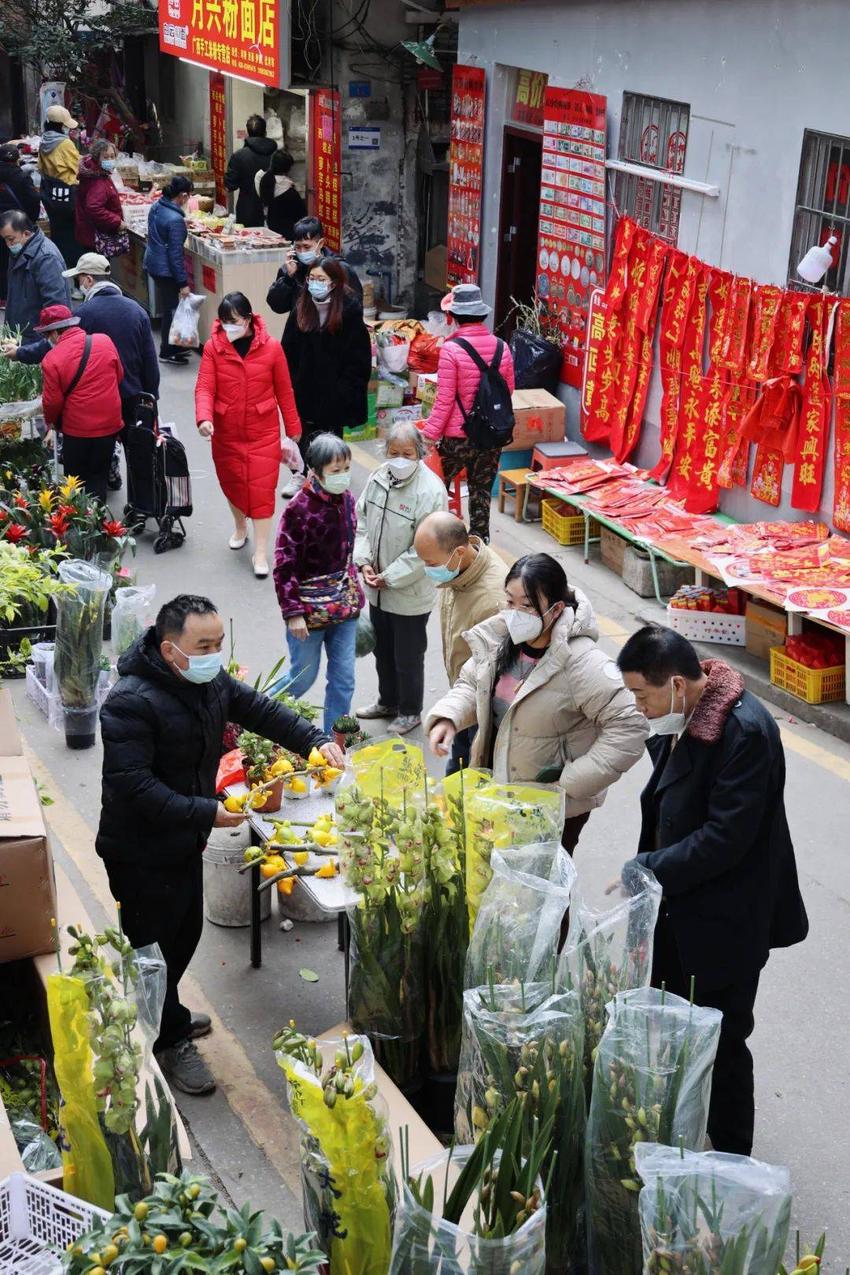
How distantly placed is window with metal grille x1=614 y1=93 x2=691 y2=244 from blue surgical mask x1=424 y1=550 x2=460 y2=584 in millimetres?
5020

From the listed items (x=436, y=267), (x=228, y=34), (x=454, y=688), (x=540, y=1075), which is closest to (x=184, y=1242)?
(x=540, y=1075)

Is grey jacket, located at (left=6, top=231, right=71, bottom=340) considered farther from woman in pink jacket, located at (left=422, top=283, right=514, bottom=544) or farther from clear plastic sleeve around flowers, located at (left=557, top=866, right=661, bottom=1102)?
clear plastic sleeve around flowers, located at (left=557, top=866, right=661, bottom=1102)

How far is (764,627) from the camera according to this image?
843 cm

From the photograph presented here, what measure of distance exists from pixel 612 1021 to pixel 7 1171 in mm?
1560

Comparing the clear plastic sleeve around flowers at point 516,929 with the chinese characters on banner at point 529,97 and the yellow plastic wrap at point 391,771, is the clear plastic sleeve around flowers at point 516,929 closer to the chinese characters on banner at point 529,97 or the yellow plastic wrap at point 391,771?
the yellow plastic wrap at point 391,771

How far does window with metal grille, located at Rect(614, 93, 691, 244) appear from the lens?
9961 millimetres

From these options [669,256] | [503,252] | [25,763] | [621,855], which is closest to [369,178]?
[503,252]

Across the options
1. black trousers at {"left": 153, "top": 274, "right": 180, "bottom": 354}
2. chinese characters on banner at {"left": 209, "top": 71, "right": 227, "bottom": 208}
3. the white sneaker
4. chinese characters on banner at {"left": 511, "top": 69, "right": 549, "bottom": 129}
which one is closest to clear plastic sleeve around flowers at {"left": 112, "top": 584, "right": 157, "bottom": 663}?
the white sneaker

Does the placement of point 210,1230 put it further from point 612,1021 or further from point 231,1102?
point 231,1102

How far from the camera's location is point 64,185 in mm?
15719

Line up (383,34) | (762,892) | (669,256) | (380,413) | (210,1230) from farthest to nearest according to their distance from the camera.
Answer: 1. (383,34)
2. (380,413)
3. (669,256)
4. (762,892)
5. (210,1230)

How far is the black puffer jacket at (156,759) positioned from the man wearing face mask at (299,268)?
248 inches

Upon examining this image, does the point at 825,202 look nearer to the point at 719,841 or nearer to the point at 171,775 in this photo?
the point at 719,841

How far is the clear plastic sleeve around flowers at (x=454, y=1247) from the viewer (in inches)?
120
